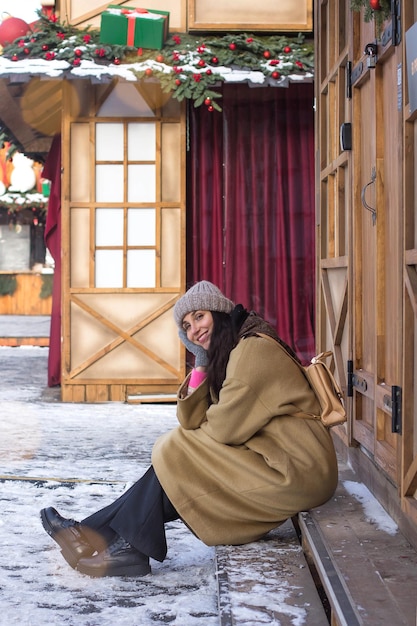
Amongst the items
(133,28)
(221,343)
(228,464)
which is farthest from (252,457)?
(133,28)

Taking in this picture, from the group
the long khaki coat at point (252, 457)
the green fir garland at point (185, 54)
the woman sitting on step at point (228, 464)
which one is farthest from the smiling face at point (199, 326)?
the green fir garland at point (185, 54)

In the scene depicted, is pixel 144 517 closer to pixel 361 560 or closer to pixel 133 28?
pixel 361 560

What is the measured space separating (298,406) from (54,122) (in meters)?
7.19

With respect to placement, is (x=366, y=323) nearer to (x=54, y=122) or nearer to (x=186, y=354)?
(x=186, y=354)

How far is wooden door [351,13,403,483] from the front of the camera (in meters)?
4.04

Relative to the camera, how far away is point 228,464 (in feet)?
12.1

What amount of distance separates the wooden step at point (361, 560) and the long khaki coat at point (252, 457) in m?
0.18

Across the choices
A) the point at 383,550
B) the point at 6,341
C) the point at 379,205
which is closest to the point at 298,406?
the point at 383,550

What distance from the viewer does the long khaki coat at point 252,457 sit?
3.63 meters

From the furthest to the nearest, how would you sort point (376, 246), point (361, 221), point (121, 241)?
point (121, 241), point (361, 221), point (376, 246)

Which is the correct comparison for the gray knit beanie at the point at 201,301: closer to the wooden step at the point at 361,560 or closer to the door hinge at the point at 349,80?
the wooden step at the point at 361,560

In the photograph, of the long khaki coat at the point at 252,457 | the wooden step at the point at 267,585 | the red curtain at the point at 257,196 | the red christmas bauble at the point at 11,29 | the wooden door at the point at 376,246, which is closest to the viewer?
the wooden step at the point at 267,585

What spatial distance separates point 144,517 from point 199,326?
786mm

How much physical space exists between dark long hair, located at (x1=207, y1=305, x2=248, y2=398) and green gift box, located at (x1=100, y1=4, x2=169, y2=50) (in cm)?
506
